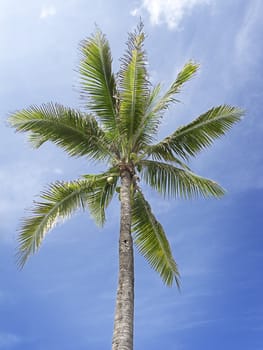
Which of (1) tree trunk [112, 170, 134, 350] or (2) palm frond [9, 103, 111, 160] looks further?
(2) palm frond [9, 103, 111, 160]

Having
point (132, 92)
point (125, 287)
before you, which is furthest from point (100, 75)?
point (125, 287)

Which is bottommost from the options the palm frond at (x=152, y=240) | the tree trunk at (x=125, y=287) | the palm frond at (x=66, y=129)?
the tree trunk at (x=125, y=287)

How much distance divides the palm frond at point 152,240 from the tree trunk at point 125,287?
147cm

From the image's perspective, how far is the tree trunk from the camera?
8.50m

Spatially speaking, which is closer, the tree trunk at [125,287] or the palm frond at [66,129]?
the tree trunk at [125,287]

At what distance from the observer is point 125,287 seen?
9.30m

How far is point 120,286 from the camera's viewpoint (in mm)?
9352

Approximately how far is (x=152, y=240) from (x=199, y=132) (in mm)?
3027

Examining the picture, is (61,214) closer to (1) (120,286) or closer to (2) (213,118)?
(1) (120,286)

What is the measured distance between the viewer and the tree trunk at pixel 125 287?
335 inches

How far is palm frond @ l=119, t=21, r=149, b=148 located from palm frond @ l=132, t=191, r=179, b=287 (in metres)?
1.72

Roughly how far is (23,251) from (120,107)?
422 cm

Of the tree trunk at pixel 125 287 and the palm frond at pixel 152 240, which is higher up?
the palm frond at pixel 152 240

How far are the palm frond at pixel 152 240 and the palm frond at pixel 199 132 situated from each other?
142 cm
